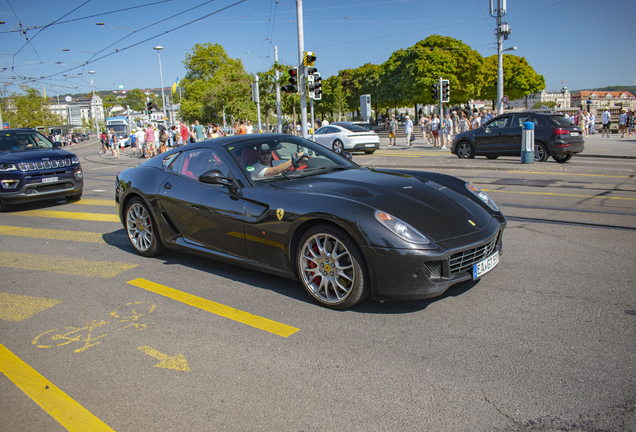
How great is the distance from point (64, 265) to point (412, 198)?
419 cm

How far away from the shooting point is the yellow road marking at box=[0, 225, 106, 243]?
23.0ft

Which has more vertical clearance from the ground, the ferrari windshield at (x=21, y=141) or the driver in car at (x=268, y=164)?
the ferrari windshield at (x=21, y=141)

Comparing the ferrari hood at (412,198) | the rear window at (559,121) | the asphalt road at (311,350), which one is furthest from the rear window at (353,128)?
the ferrari hood at (412,198)

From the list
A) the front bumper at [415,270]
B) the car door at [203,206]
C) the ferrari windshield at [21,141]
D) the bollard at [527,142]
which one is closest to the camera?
the front bumper at [415,270]

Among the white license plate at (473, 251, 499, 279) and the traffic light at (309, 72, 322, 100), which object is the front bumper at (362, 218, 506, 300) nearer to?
the white license plate at (473, 251, 499, 279)

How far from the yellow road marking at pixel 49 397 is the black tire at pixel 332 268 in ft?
6.00

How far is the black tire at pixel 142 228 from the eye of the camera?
216 inches

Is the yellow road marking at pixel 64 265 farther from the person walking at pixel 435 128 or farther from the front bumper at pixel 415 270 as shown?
the person walking at pixel 435 128

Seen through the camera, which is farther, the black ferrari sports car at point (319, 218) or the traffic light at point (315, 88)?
the traffic light at point (315, 88)

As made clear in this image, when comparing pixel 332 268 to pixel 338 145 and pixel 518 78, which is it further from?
pixel 518 78

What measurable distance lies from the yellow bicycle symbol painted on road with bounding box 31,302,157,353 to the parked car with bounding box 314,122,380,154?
60.3ft

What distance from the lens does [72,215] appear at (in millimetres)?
9062

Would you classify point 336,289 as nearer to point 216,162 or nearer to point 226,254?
point 226,254

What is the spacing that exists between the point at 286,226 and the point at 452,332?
152 centimetres
